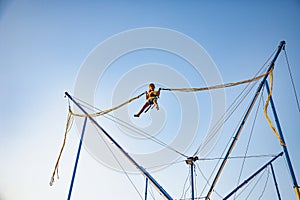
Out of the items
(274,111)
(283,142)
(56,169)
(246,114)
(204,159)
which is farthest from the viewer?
(204,159)

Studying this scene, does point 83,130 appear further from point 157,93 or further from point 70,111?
point 157,93

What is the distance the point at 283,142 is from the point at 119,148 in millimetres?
4736

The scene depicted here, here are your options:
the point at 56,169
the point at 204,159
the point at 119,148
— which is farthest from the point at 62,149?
the point at 204,159

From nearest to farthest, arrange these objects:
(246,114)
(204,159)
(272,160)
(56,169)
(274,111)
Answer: (274,111), (246,114), (56,169), (272,160), (204,159)

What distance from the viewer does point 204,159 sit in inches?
412

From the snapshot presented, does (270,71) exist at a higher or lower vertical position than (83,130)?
higher

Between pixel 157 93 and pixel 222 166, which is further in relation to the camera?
pixel 222 166

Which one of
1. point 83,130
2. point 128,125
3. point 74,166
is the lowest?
point 74,166

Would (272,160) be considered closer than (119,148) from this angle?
No

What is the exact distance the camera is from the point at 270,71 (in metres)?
6.77

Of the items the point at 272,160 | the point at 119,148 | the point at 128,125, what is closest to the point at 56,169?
the point at 119,148

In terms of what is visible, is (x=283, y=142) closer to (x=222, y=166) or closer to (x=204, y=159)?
(x=222, y=166)

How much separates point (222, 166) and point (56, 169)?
16.9ft

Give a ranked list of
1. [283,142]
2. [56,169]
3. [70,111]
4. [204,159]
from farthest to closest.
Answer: [204,159], [70,111], [56,169], [283,142]
